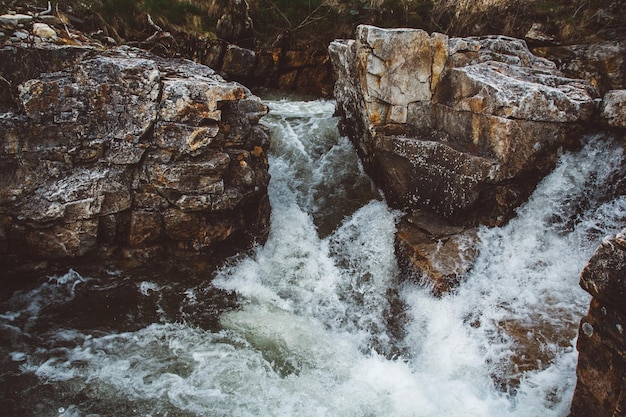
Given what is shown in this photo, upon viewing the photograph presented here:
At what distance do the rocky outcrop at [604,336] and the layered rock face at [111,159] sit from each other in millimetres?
5264

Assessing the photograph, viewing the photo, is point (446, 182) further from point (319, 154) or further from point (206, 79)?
point (206, 79)

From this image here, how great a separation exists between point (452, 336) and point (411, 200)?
2.72 m

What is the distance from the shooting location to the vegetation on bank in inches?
384

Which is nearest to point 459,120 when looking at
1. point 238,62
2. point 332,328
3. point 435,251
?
point 435,251

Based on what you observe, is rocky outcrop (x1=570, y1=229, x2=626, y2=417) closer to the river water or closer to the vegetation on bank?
the river water

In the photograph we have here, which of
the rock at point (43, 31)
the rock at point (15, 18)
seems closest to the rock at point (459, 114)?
the rock at point (43, 31)

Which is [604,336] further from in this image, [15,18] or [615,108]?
[15,18]

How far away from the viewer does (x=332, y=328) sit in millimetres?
6766

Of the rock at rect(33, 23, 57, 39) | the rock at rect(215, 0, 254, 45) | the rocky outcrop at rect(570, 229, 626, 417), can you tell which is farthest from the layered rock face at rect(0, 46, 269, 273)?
the rocky outcrop at rect(570, 229, 626, 417)

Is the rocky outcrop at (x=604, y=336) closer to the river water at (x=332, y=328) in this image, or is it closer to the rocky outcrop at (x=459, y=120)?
the river water at (x=332, y=328)

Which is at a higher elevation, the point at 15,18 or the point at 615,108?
the point at 615,108

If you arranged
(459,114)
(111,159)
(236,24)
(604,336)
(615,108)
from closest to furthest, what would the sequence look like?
1. (604,336)
2. (111,159)
3. (615,108)
4. (459,114)
5. (236,24)

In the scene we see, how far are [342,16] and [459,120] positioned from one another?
693cm

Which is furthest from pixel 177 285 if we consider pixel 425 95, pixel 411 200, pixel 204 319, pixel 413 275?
pixel 425 95
